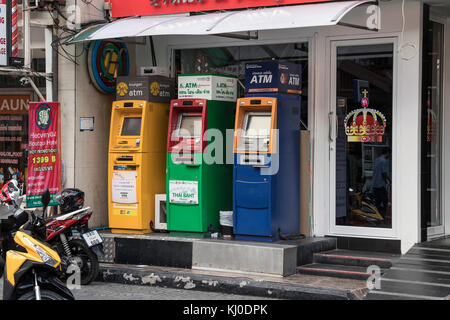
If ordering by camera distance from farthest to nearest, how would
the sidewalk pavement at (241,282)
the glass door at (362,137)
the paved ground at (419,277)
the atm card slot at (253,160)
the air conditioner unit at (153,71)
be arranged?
the air conditioner unit at (153,71) → the glass door at (362,137) → the atm card slot at (253,160) → the sidewalk pavement at (241,282) → the paved ground at (419,277)

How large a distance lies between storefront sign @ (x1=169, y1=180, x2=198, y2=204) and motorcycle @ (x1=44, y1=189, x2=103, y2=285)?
3.96ft

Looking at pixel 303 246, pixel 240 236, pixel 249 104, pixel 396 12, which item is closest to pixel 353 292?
pixel 303 246

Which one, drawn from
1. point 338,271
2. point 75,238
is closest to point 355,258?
point 338,271

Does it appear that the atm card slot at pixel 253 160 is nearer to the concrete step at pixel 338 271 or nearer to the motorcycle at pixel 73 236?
the concrete step at pixel 338 271

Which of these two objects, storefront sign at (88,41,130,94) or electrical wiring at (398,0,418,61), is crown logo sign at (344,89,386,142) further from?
storefront sign at (88,41,130,94)

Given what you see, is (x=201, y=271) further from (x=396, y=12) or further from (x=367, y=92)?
(x=396, y=12)

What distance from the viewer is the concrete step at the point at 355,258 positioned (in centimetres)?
856

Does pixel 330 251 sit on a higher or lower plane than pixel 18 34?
lower

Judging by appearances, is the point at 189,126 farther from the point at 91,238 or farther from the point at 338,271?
the point at 338,271

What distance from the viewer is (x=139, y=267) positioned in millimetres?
9125

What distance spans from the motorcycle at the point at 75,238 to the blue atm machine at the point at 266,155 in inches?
70.5

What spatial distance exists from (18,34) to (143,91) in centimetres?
192
